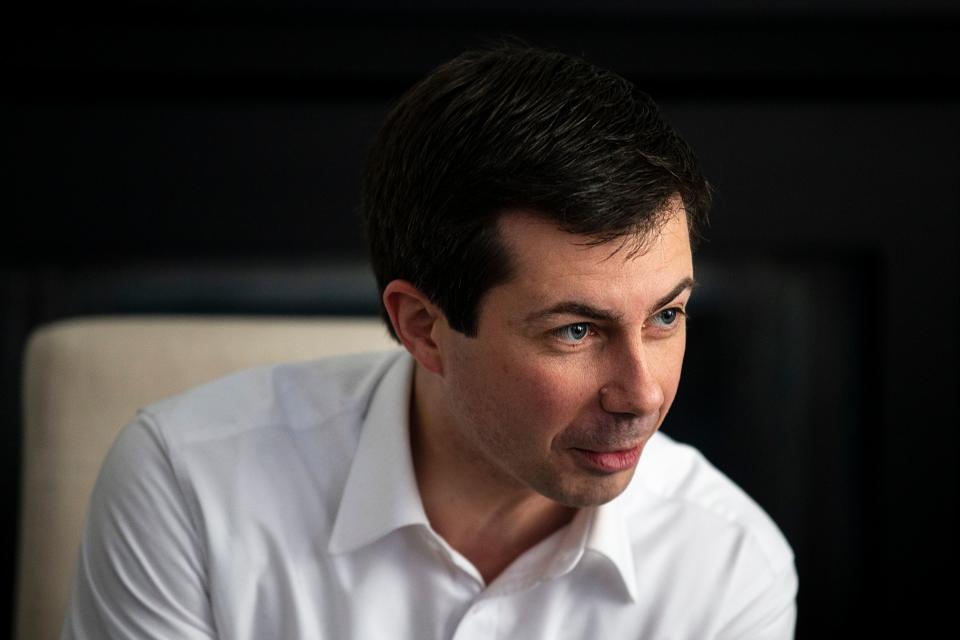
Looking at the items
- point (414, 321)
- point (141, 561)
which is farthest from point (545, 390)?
point (141, 561)

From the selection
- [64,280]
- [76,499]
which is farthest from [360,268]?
[76,499]

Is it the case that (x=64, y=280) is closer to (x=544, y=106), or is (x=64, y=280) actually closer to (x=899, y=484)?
(x=544, y=106)

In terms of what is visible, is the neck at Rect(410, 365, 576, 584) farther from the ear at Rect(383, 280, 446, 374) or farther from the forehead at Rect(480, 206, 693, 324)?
the forehead at Rect(480, 206, 693, 324)

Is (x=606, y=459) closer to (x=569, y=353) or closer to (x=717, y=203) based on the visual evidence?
(x=569, y=353)

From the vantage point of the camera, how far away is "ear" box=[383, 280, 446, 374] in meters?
0.96

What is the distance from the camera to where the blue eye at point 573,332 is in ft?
2.85

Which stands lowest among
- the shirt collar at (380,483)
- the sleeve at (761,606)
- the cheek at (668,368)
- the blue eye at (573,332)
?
the sleeve at (761,606)

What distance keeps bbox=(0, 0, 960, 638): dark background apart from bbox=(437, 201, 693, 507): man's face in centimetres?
75

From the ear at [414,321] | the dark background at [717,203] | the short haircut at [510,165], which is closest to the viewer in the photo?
the short haircut at [510,165]

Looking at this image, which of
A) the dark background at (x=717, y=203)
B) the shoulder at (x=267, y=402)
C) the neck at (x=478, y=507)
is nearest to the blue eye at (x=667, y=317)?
the neck at (x=478, y=507)

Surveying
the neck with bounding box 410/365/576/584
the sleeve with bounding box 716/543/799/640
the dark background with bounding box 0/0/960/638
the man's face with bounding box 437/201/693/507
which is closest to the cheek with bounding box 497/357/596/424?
the man's face with bounding box 437/201/693/507

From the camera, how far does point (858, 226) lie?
5.33 feet

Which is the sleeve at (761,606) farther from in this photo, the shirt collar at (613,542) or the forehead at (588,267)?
the forehead at (588,267)

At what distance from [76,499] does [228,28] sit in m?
0.72
